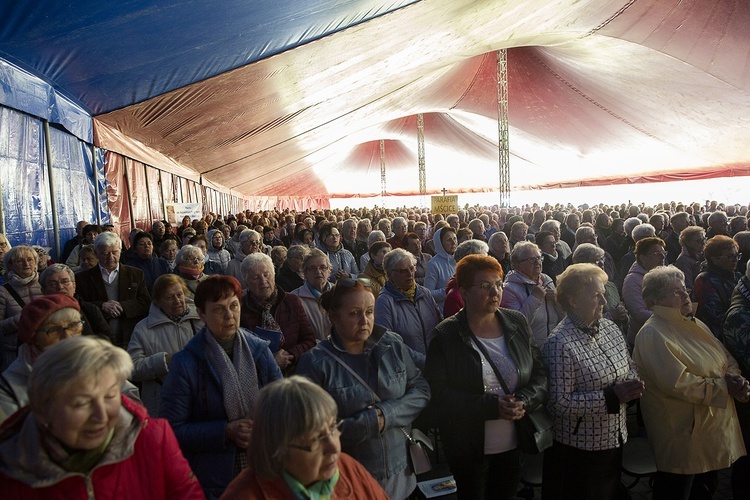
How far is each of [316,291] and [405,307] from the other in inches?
34.8

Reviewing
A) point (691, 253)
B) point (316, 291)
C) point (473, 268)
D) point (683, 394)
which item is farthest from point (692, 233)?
point (316, 291)

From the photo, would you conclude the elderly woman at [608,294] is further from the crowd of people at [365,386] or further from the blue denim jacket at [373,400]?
the blue denim jacket at [373,400]

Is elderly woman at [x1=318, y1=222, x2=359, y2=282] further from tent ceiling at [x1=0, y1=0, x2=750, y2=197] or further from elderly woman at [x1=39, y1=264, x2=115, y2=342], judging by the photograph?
elderly woman at [x1=39, y1=264, x2=115, y2=342]

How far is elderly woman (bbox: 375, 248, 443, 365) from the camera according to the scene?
367cm

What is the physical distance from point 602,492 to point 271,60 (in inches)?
283

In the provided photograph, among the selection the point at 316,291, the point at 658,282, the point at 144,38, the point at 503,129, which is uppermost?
the point at 503,129

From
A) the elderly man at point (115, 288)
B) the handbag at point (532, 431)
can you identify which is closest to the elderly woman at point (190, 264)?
the elderly man at point (115, 288)

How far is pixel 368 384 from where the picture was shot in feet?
8.49

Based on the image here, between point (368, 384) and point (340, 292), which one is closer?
point (368, 384)

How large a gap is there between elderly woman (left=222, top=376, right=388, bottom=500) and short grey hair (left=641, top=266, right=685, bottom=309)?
2.37 metres

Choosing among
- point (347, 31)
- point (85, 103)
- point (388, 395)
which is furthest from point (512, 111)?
point (388, 395)

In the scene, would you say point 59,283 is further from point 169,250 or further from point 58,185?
point 58,185

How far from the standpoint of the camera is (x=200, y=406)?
245cm

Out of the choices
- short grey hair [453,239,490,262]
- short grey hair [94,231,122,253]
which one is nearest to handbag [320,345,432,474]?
short grey hair [453,239,490,262]
